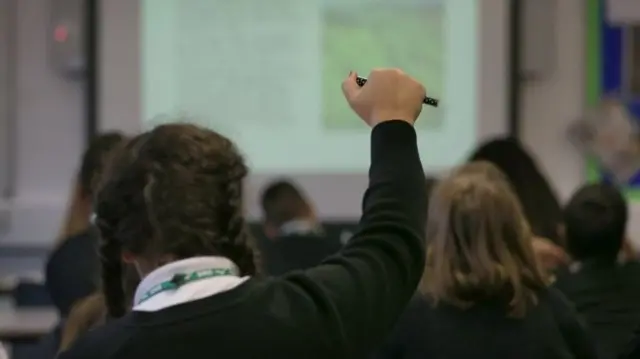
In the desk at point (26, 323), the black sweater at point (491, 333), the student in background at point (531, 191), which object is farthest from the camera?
the student in background at point (531, 191)

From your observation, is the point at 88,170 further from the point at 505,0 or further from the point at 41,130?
the point at 505,0

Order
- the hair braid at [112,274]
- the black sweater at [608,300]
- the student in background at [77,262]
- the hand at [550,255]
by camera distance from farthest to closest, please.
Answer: the hand at [550,255], the student in background at [77,262], the black sweater at [608,300], the hair braid at [112,274]

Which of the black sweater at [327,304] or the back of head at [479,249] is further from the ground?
the black sweater at [327,304]

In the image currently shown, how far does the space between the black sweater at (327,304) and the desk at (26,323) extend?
6.72 feet

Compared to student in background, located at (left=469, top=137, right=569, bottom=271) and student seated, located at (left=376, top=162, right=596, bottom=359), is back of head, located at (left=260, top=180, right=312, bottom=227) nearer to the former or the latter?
student in background, located at (left=469, top=137, right=569, bottom=271)

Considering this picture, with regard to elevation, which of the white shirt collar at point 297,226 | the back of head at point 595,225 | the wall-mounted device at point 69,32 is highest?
the wall-mounted device at point 69,32

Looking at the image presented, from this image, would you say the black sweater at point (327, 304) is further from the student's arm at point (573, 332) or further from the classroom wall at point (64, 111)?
the classroom wall at point (64, 111)

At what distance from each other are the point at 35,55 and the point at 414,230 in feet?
12.4

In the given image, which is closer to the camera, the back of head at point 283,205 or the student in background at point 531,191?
the student in background at point 531,191

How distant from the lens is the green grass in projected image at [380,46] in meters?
4.58

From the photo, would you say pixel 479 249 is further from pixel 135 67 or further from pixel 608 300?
pixel 135 67

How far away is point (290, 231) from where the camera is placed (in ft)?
13.2

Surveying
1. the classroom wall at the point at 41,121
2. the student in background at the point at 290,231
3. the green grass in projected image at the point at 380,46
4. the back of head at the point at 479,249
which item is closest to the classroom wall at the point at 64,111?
the classroom wall at the point at 41,121

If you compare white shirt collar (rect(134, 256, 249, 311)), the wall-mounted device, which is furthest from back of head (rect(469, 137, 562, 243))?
white shirt collar (rect(134, 256, 249, 311))
